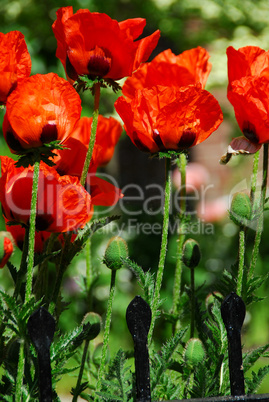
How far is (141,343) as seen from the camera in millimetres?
857

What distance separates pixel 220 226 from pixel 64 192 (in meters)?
3.40

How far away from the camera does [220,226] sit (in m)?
4.29

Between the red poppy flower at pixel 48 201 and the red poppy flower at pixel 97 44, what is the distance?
194 mm

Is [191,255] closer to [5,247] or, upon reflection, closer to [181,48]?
[5,247]

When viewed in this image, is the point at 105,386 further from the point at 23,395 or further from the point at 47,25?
the point at 47,25

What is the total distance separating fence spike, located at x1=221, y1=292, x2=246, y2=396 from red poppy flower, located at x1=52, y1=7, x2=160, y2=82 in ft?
1.41

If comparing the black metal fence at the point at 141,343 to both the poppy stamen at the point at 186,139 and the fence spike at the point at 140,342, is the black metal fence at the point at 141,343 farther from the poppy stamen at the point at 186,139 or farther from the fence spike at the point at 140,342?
the poppy stamen at the point at 186,139

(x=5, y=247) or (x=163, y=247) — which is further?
(x=5, y=247)

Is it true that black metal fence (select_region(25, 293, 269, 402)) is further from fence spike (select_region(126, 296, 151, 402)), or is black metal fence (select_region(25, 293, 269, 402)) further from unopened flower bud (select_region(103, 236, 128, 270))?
unopened flower bud (select_region(103, 236, 128, 270))

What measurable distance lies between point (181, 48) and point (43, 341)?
4.28m

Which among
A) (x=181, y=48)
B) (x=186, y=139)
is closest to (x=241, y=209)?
(x=186, y=139)

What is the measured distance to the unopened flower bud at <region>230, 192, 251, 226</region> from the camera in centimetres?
103

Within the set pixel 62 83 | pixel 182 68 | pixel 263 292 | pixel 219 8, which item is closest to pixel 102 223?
pixel 62 83

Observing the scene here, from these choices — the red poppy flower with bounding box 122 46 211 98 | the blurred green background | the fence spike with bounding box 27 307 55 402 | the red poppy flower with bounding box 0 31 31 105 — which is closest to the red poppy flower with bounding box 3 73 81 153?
the red poppy flower with bounding box 0 31 31 105
